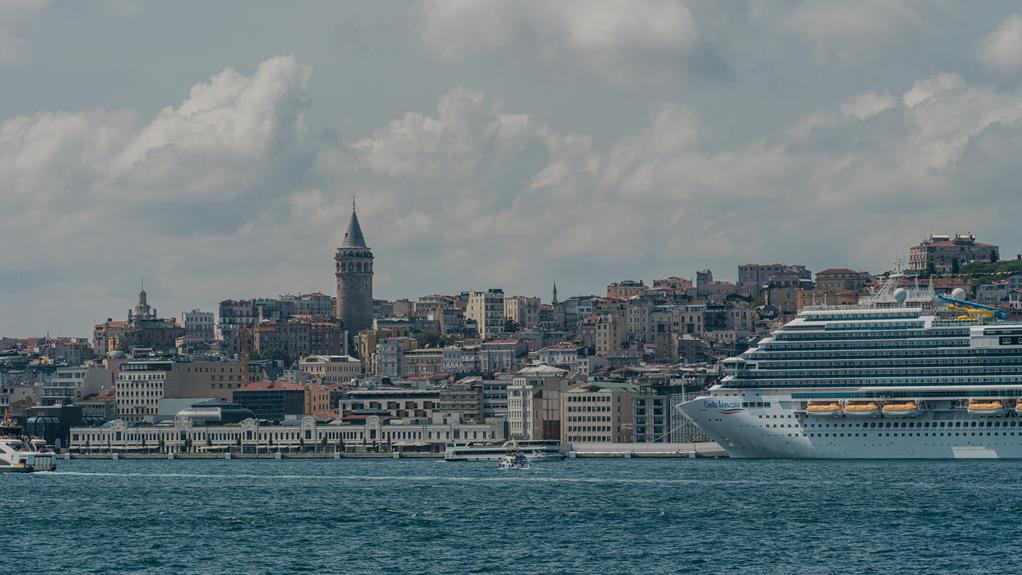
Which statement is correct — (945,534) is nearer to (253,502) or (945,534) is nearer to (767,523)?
(767,523)

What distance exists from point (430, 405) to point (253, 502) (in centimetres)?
7115

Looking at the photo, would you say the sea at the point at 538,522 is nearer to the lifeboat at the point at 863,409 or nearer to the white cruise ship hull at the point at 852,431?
the white cruise ship hull at the point at 852,431

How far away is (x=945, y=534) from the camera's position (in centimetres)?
6000

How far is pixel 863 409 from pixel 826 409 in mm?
1618

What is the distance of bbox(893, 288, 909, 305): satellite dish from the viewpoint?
3979 inches

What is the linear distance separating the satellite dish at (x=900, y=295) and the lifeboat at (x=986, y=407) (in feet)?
20.2

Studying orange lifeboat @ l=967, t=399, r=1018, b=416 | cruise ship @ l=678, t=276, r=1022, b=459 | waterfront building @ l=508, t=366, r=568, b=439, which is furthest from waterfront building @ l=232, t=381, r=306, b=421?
orange lifeboat @ l=967, t=399, r=1018, b=416

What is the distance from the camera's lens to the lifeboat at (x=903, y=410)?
97812 millimetres

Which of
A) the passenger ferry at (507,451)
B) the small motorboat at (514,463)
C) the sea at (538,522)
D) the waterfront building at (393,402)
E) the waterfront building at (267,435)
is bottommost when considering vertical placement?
the sea at (538,522)

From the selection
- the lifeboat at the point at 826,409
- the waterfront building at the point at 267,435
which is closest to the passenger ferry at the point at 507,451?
the waterfront building at the point at 267,435

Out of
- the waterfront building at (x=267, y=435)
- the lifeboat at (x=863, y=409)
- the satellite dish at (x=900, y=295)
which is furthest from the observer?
the waterfront building at (x=267, y=435)

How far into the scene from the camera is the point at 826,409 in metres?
98.9

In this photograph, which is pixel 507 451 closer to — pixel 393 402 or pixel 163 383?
pixel 393 402

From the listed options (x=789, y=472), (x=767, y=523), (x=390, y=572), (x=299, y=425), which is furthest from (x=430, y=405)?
(x=390, y=572)
